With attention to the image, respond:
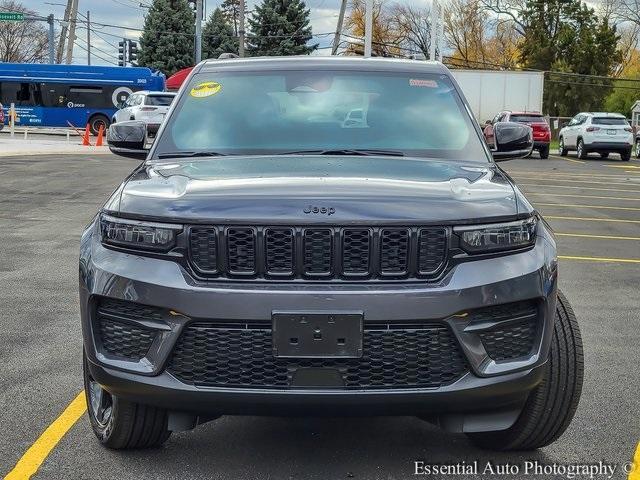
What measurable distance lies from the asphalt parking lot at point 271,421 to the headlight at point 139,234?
0.97 metres

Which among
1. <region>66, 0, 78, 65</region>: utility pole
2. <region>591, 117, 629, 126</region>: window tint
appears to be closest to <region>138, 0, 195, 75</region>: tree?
<region>66, 0, 78, 65</region>: utility pole

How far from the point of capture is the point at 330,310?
3.24 meters

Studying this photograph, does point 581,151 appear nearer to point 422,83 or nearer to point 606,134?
point 606,134

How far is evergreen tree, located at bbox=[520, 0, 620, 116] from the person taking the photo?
67.5 metres

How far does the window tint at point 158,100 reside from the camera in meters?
36.5

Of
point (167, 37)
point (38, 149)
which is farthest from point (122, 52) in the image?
point (38, 149)

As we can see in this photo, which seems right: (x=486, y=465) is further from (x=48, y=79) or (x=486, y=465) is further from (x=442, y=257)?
(x=48, y=79)

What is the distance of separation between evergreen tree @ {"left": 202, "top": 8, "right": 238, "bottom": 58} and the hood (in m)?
69.3

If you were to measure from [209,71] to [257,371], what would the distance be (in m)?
2.25

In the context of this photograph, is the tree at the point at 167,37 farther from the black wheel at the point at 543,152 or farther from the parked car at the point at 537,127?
the black wheel at the point at 543,152

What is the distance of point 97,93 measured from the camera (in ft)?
146

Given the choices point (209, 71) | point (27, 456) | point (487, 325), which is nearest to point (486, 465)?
point (487, 325)

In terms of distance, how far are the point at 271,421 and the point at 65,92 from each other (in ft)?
140

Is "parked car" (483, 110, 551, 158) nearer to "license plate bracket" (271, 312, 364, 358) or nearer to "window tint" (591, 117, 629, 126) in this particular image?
"window tint" (591, 117, 629, 126)
